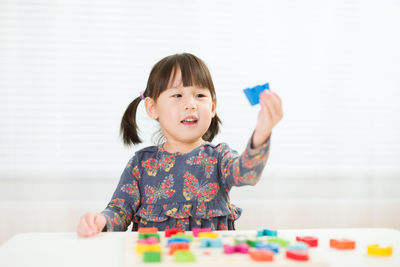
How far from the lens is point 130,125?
1300 millimetres

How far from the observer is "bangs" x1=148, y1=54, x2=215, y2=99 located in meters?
1.12

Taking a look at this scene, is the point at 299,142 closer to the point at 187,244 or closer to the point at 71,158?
the point at 71,158

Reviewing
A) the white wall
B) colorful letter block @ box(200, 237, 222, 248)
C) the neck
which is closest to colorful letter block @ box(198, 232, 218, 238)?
colorful letter block @ box(200, 237, 222, 248)

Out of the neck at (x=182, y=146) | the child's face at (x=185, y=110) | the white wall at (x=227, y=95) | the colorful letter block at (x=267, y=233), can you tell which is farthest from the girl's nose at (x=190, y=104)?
the white wall at (x=227, y=95)

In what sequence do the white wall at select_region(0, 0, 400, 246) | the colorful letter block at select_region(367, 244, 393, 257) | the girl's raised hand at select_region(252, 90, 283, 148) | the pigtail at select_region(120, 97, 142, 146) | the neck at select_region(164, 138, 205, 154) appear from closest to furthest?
1. the colorful letter block at select_region(367, 244, 393, 257)
2. the girl's raised hand at select_region(252, 90, 283, 148)
3. the neck at select_region(164, 138, 205, 154)
4. the pigtail at select_region(120, 97, 142, 146)
5. the white wall at select_region(0, 0, 400, 246)

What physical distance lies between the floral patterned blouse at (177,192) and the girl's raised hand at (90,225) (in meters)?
0.08

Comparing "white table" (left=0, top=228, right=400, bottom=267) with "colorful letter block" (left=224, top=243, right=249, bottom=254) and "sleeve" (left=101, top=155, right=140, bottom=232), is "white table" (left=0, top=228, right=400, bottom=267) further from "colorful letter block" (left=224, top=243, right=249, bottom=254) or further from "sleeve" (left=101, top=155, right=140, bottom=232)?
"sleeve" (left=101, top=155, right=140, bottom=232)

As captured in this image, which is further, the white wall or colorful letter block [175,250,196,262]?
the white wall

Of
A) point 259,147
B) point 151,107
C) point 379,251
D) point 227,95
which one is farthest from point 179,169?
point 227,95

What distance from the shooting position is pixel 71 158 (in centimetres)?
192

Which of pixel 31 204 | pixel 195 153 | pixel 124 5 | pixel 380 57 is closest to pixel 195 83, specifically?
pixel 195 153

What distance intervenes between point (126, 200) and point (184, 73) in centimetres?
34

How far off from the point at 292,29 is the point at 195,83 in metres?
1.04

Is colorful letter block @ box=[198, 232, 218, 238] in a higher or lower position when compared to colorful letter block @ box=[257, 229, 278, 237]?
higher
